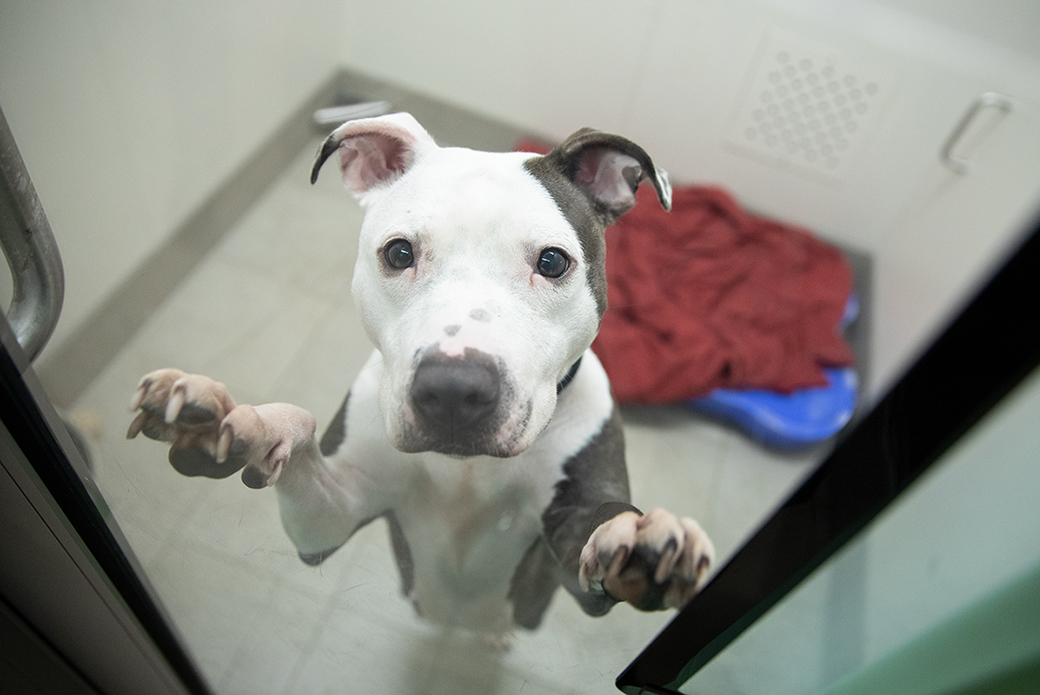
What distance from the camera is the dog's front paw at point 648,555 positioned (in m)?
0.47

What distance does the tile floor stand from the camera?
539mm

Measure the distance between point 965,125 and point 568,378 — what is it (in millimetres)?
618

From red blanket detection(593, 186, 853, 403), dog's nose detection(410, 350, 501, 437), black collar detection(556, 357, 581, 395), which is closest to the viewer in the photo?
dog's nose detection(410, 350, 501, 437)

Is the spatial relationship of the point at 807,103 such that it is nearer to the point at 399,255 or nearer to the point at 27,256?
the point at 399,255

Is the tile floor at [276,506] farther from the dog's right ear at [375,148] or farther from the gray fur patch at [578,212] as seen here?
the gray fur patch at [578,212]

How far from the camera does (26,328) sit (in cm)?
57

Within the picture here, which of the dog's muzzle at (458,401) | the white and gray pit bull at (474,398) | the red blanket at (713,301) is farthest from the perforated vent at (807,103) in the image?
the dog's muzzle at (458,401)

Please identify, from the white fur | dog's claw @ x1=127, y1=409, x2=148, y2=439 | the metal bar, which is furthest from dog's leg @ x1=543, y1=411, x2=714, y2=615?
the metal bar

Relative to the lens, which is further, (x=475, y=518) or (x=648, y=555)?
(x=475, y=518)

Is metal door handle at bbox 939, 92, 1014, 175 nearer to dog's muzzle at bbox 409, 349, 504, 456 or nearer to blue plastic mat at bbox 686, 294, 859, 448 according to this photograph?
blue plastic mat at bbox 686, 294, 859, 448

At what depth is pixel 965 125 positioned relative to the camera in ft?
2.48

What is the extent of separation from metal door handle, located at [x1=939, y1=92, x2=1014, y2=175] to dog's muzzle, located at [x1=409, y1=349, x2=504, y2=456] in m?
0.65

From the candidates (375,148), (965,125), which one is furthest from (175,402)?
(965,125)

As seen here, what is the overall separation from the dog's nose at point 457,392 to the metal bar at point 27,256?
387 mm
